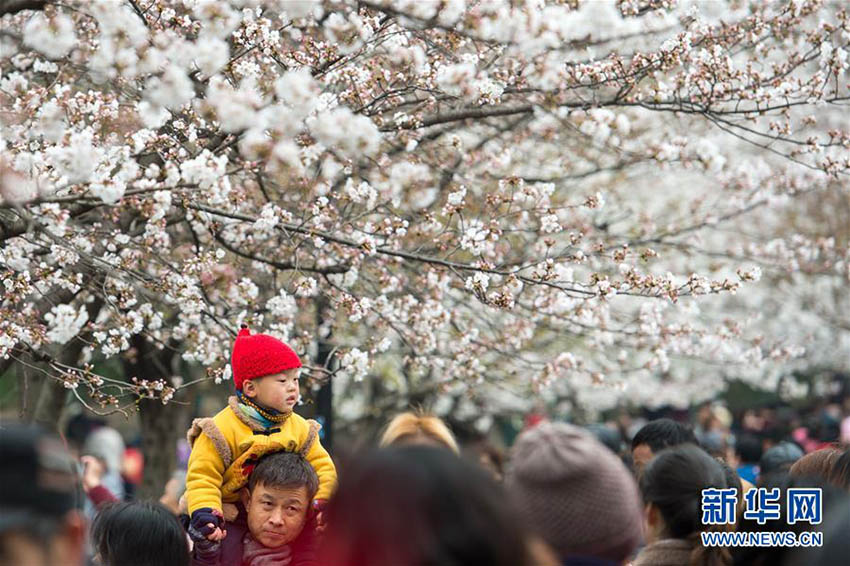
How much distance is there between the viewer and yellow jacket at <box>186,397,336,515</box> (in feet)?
15.8

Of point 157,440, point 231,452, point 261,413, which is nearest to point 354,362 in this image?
point 261,413

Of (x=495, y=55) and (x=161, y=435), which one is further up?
(x=495, y=55)

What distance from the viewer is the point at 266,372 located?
505 cm

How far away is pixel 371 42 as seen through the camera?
579 centimetres

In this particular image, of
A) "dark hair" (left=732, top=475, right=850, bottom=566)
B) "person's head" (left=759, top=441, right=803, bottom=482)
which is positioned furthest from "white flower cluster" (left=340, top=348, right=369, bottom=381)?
"dark hair" (left=732, top=475, right=850, bottom=566)

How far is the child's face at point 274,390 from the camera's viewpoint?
5066mm

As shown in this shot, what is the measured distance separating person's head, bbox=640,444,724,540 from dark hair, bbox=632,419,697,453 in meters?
1.83

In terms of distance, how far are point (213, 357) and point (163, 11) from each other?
2.23 m

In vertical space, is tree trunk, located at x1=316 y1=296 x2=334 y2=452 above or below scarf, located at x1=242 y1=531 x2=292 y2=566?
above

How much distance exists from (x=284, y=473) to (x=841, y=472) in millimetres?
2461

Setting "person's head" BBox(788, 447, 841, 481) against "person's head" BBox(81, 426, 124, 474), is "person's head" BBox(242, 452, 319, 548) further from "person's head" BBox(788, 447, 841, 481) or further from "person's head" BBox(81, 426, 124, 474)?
"person's head" BBox(81, 426, 124, 474)

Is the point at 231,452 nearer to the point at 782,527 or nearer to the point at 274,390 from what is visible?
the point at 274,390

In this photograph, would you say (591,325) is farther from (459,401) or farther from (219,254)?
(459,401)

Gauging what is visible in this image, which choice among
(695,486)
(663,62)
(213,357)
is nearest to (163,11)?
(213,357)
